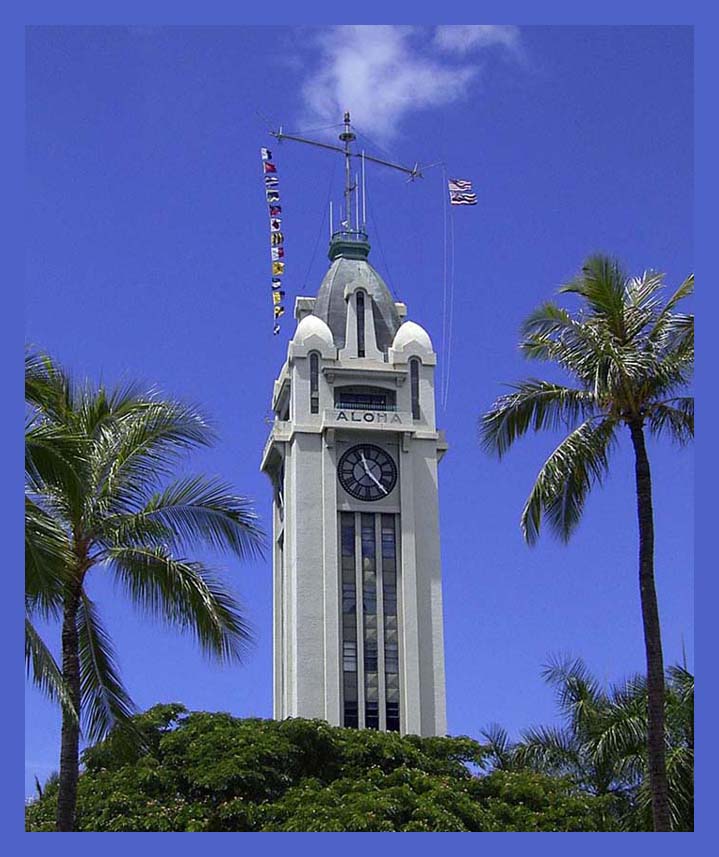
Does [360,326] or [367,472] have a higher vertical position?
[360,326]

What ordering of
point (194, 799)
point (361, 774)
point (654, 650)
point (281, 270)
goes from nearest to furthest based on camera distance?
point (654, 650), point (194, 799), point (361, 774), point (281, 270)

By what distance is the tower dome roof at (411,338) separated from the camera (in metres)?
80.4

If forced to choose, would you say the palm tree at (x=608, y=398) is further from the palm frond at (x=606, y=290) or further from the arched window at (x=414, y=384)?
the arched window at (x=414, y=384)

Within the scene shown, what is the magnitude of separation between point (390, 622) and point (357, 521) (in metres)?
5.04

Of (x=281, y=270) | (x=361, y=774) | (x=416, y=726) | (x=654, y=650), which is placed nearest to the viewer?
(x=654, y=650)

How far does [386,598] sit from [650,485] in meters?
47.6

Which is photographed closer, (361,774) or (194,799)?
(194,799)

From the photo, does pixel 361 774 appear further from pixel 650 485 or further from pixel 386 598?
pixel 386 598

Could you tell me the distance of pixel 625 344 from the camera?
28.6m

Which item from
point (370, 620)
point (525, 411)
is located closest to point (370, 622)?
point (370, 620)

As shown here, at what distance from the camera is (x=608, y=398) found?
27922 mm

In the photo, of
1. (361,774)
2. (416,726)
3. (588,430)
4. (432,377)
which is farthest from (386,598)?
(588,430)

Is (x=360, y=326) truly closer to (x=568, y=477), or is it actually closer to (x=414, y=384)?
(x=414, y=384)

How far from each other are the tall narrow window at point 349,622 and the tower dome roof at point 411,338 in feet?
29.9
